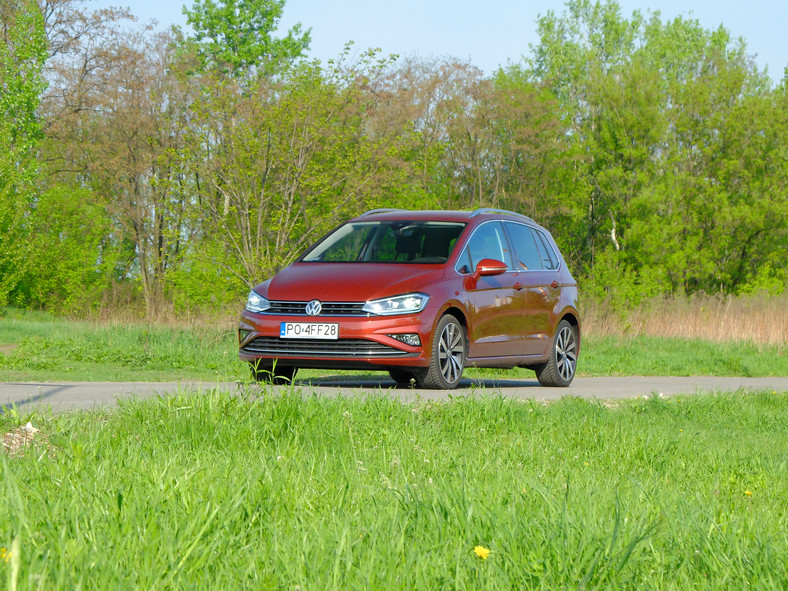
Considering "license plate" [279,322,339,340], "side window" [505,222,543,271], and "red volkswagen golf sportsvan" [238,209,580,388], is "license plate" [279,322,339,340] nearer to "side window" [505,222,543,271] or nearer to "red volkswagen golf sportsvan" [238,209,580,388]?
"red volkswagen golf sportsvan" [238,209,580,388]

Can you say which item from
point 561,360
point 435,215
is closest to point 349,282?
point 435,215

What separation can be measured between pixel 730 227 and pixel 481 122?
13.1 meters

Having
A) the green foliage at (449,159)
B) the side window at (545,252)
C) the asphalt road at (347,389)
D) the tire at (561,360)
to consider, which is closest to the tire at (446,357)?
the asphalt road at (347,389)

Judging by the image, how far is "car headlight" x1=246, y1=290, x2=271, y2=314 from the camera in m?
10.6

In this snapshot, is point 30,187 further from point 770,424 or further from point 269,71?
point 770,424

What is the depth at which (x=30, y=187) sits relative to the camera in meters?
38.3

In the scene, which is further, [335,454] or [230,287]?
[230,287]

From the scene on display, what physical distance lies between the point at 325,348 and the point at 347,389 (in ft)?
1.70

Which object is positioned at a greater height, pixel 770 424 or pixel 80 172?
pixel 80 172

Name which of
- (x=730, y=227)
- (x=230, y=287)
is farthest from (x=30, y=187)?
(x=730, y=227)

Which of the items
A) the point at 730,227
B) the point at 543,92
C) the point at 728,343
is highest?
the point at 543,92

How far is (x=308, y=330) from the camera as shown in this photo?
405 inches

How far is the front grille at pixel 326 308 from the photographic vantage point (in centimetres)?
1026

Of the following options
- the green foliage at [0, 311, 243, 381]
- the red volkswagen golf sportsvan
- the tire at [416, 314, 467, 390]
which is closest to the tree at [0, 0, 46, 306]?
the green foliage at [0, 311, 243, 381]
